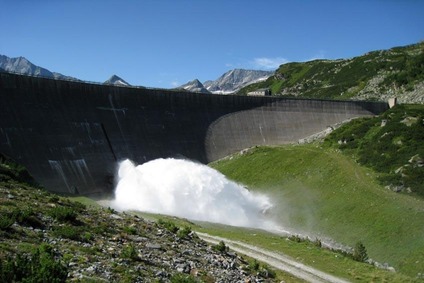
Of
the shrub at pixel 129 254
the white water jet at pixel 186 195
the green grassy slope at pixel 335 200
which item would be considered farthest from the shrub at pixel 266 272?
the white water jet at pixel 186 195

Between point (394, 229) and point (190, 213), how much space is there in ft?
60.9

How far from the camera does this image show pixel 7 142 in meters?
41.6

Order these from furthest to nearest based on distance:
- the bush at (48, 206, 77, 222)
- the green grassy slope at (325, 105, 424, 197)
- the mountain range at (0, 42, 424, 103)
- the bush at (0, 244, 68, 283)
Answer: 1. the mountain range at (0, 42, 424, 103)
2. the green grassy slope at (325, 105, 424, 197)
3. the bush at (48, 206, 77, 222)
4. the bush at (0, 244, 68, 283)

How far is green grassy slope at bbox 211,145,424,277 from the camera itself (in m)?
34.7

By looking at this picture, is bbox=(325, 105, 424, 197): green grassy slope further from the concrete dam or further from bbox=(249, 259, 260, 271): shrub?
bbox=(249, 259, 260, 271): shrub

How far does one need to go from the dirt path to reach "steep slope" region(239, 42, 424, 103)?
6372 centimetres

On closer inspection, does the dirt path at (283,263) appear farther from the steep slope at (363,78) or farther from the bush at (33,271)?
the steep slope at (363,78)

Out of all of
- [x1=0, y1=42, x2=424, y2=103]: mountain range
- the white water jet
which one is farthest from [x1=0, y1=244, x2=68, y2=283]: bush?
[x1=0, y1=42, x2=424, y2=103]: mountain range

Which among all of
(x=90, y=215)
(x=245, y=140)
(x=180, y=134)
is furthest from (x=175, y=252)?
(x=245, y=140)

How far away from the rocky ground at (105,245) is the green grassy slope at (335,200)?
17.2 m

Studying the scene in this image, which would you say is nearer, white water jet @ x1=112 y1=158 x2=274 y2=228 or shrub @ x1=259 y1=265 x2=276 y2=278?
shrub @ x1=259 y1=265 x2=276 y2=278

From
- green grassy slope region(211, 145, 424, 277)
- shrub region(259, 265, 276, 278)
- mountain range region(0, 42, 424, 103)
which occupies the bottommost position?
green grassy slope region(211, 145, 424, 277)

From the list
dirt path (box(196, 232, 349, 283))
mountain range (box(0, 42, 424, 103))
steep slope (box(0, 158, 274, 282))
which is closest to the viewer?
steep slope (box(0, 158, 274, 282))

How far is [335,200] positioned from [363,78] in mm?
78587
